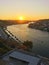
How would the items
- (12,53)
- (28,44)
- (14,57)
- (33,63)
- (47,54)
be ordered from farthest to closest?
(28,44), (47,54), (12,53), (14,57), (33,63)

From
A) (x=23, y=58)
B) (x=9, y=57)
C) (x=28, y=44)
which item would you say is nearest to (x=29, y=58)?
(x=23, y=58)

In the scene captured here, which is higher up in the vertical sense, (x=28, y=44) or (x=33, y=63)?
(x=28, y=44)

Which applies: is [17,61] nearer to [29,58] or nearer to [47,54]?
[29,58]

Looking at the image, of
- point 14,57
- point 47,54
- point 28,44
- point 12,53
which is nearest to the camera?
point 14,57

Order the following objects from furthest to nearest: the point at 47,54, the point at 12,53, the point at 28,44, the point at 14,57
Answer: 1. the point at 28,44
2. the point at 47,54
3. the point at 12,53
4. the point at 14,57

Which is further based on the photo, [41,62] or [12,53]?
[12,53]

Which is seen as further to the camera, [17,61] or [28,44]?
[28,44]

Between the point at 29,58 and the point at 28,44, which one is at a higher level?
the point at 28,44

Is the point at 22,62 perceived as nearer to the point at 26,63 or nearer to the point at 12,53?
the point at 26,63

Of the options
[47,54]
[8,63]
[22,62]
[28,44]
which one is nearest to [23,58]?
[22,62]
